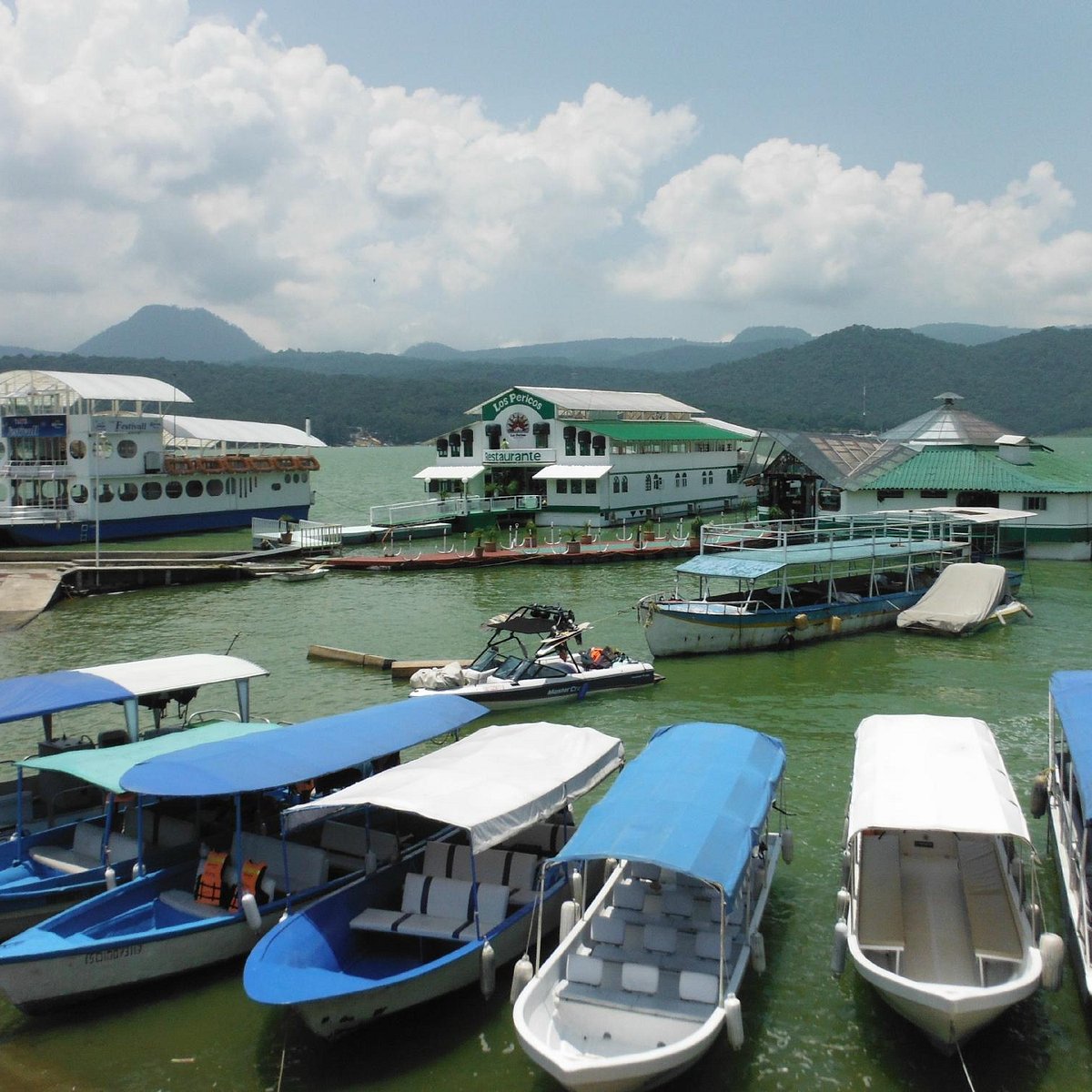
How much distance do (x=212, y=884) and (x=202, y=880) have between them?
136 mm

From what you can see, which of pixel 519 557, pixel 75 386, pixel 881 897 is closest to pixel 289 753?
pixel 881 897

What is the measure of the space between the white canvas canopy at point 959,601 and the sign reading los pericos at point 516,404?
3127 centimetres

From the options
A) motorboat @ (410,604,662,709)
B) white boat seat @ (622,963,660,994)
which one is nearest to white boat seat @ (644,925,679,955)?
white boat seat @ (622,963,660,994)

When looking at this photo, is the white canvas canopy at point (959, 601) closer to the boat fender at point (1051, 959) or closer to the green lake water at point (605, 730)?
the green lake water at point (605, 730)

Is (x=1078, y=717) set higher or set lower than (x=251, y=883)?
higher

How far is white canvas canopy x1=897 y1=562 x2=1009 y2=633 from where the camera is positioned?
91.9ft

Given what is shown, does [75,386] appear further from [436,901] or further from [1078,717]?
Result: [1078,717]

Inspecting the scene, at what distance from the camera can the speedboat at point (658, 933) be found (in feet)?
27.7

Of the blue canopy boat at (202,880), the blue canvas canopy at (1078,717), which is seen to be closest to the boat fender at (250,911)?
the blue canopy boat at (202,880)

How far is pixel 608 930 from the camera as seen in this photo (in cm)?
1011

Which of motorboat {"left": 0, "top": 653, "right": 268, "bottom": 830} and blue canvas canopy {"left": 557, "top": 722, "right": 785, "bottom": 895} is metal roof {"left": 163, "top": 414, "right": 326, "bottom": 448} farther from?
blue canvas canopy {"left": 557, "top": 722, "right": 785, "bottom": 895}

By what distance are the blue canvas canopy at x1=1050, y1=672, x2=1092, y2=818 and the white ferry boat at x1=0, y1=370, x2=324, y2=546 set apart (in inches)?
1647

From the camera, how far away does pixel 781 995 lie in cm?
1049

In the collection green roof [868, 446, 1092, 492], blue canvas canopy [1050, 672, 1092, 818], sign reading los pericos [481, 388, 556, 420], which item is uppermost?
sign reading los pericos [481, 388, 556, 420]
